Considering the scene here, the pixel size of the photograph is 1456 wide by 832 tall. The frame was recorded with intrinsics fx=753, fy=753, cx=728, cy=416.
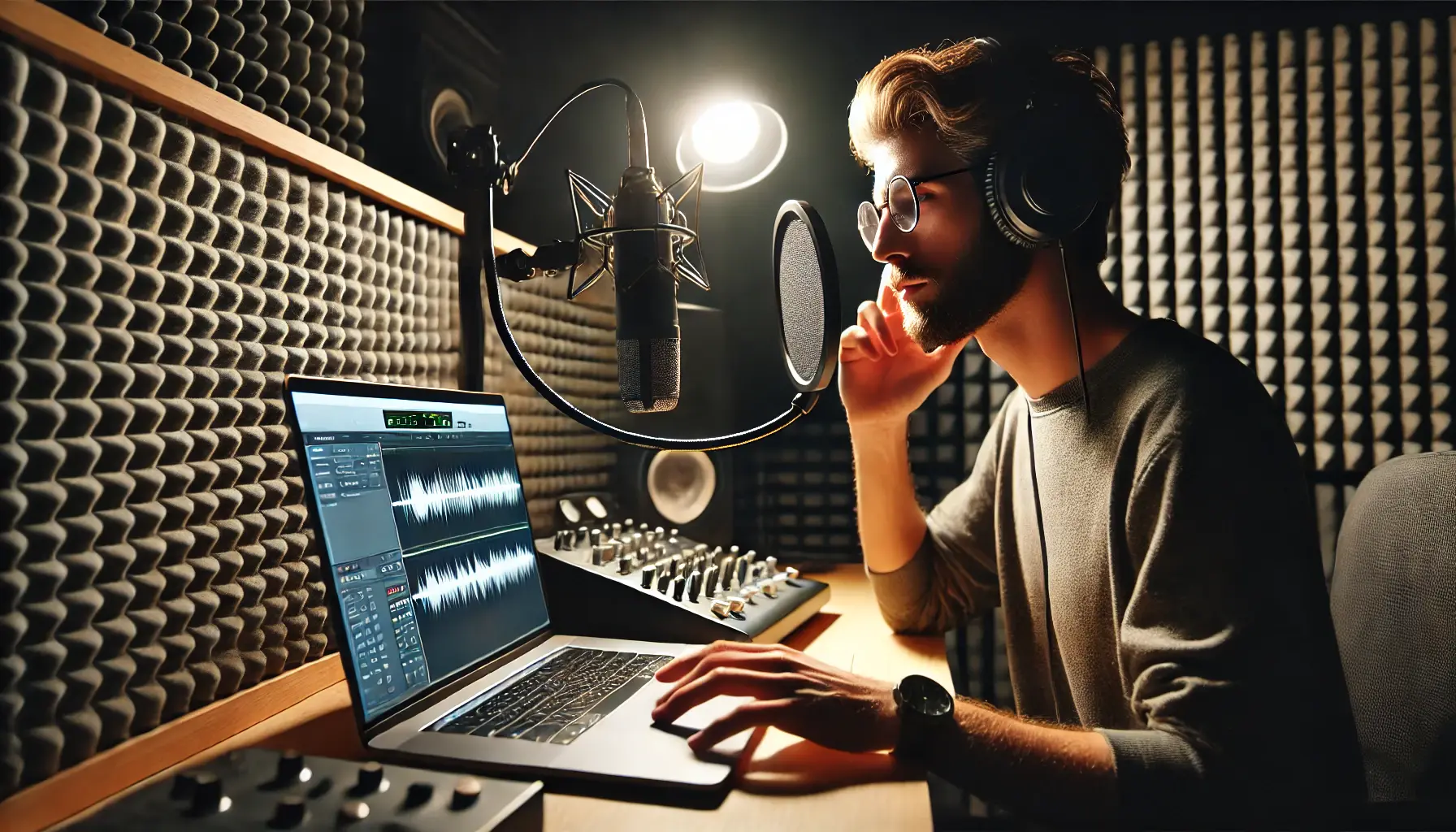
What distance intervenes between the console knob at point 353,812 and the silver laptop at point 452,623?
5.1 inches

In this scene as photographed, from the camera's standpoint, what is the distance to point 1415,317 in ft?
5.60

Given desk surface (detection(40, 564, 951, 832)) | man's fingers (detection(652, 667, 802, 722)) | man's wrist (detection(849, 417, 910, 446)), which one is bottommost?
desk surface (detection(40, 564, 951, 832))

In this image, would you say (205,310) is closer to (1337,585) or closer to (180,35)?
(180,35)

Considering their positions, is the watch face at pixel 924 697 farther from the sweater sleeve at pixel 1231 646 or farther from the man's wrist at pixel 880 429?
the man's wrist at pixel 880 429

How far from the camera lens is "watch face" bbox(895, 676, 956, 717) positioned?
2.33ft

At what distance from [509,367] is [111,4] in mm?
719

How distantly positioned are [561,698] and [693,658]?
0.46ft

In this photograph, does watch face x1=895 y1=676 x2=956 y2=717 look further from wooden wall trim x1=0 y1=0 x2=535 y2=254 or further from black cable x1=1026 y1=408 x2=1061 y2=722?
wooden wall trim x1=0 y1=0 x2=535 y2=254

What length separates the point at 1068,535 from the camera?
3.38 ft

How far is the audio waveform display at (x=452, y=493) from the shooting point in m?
0.78

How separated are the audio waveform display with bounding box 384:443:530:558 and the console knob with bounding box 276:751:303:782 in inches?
9.2

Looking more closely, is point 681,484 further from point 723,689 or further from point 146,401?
point 146,401

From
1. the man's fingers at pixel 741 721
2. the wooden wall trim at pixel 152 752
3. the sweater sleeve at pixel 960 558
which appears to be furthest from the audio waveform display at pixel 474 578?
the sweater sleeve at pixel 960 558

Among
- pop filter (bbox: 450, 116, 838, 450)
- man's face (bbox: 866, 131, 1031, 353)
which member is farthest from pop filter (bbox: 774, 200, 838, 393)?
man's face (bbox: 866, 131, 1031, 353)
